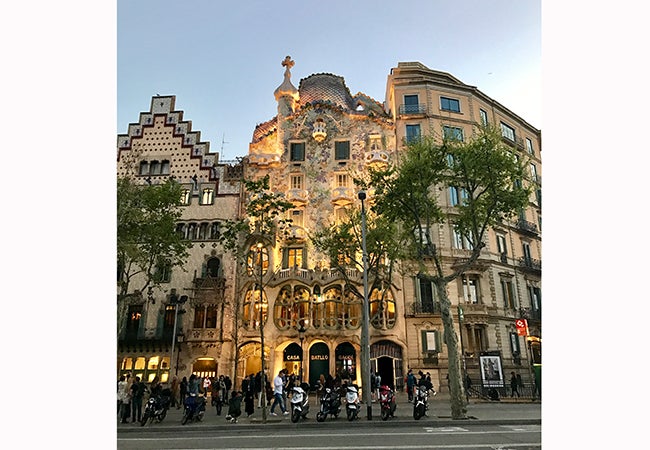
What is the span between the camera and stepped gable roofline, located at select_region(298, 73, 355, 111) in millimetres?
35812

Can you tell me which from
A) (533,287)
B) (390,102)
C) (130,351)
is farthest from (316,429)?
(390,102)

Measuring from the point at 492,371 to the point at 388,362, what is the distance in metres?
7.71

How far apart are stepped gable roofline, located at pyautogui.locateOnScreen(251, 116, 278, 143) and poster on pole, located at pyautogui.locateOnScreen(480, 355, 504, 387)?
79.5 feet

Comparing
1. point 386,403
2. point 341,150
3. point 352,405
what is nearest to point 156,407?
point 352,405

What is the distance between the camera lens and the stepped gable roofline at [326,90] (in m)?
35.8

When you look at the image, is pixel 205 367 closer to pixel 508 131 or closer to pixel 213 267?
pixel 213 267

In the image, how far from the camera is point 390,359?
27906 millimetres

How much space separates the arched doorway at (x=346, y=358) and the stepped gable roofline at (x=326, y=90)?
1964 cm

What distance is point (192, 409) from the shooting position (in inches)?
609

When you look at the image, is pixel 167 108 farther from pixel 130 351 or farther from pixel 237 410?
pixel 237 410

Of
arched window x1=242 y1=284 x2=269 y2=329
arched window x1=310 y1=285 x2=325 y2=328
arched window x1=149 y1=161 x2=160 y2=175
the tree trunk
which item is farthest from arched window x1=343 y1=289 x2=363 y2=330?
arched window x1=149 y1=161 x2=160 y2=175

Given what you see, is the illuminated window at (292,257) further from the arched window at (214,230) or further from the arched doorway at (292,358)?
the arched doorway at (292,358)

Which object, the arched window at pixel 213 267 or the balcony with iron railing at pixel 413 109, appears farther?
the balcony with iron railing at pixel 413 109

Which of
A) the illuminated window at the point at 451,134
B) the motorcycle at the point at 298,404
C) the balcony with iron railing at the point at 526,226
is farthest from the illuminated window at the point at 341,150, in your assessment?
the motorcycle at the point at 298,404
